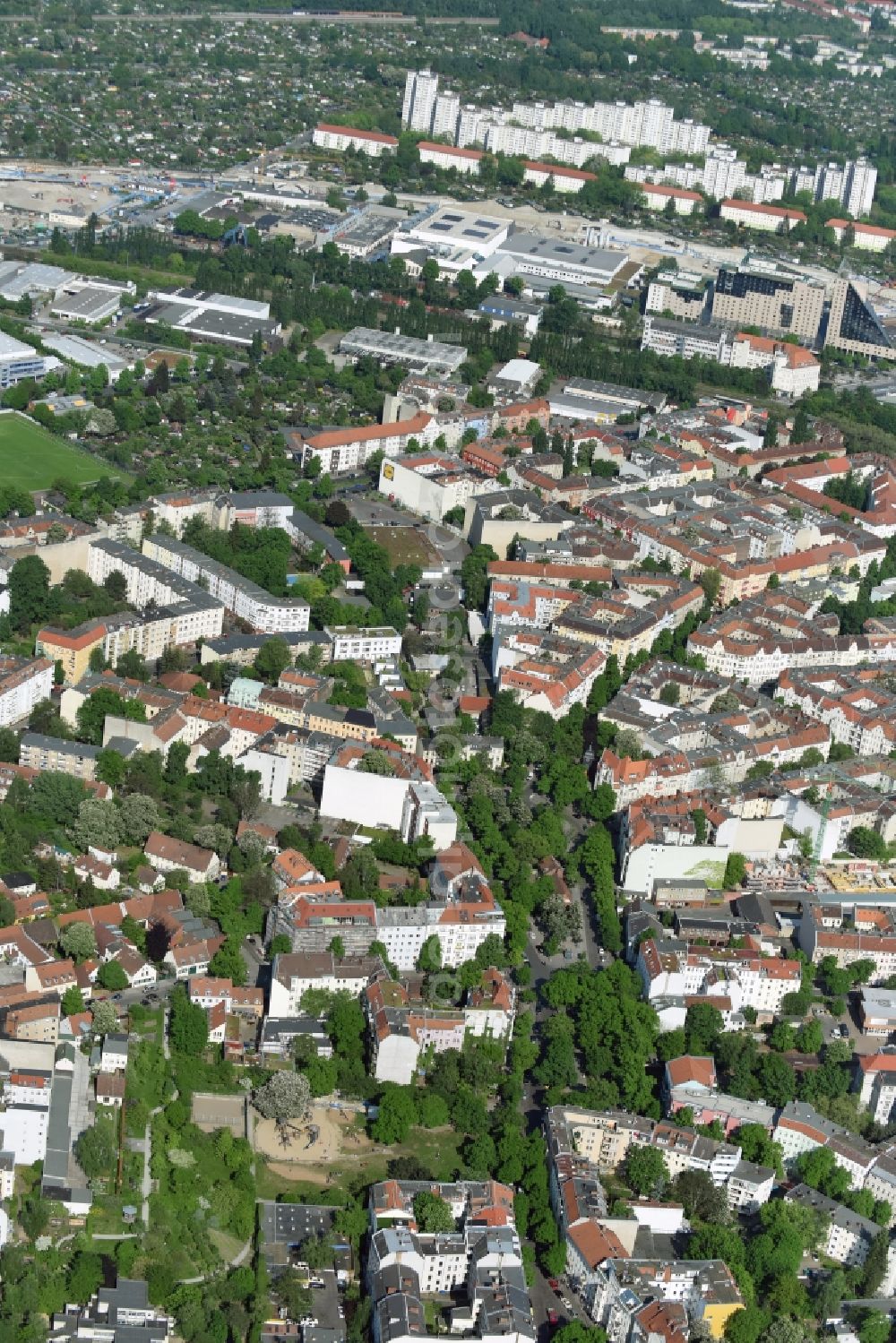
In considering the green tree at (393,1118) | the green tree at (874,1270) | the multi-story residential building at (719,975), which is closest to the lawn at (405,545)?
the multi-story residential building at (719,975)

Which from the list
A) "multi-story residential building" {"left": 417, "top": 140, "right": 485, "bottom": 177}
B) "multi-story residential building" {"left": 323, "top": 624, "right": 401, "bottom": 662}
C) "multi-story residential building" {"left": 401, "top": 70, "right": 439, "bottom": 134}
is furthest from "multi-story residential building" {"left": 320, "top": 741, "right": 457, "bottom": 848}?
"multi-story residential building" {"left": 401, "top": 70, "right": 439, "bottom": 134}

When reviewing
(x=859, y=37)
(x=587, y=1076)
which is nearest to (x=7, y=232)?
(x=587, y=1076)

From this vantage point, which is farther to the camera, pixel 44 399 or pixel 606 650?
pixel 44 399

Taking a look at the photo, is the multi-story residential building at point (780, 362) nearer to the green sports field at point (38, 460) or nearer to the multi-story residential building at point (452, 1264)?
the green sports field at point (38, 460)

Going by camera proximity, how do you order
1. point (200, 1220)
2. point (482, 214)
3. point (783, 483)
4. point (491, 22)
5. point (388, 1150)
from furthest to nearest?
point (491, 22) → point (482, 214) → point (783, 483) → point (388, 1150) → point (200, 1220)

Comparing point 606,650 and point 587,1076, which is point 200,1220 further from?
point 606,650

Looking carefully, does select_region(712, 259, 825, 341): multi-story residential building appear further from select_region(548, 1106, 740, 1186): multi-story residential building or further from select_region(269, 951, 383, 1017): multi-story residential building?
select_region(548, 1106, 740, 1186): multi-story residential building
